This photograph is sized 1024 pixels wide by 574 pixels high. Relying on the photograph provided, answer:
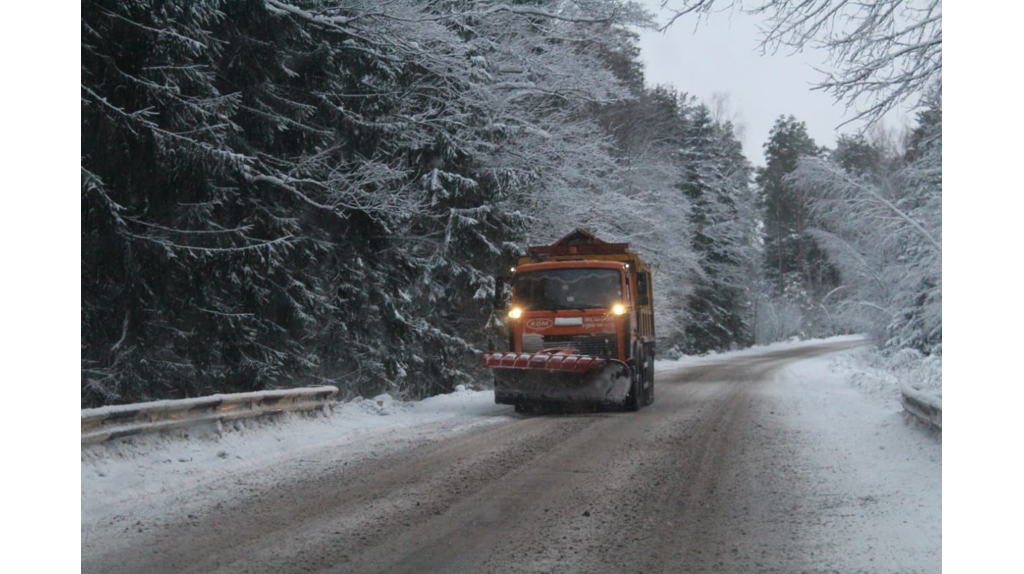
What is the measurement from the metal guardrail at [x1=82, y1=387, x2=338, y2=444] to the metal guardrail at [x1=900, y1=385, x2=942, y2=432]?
7.75m

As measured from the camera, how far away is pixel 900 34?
694 cm

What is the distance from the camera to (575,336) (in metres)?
14.1

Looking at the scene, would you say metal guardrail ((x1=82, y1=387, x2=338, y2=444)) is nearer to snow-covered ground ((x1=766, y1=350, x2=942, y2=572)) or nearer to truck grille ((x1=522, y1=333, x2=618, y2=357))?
truck grille ((x1=522, y1=333, x2=618, y2=357))

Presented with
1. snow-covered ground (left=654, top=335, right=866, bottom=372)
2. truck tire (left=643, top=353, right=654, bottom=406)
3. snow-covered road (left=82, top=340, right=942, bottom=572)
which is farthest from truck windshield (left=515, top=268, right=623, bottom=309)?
snow-covered ground (left=654, top=335, right=866, bottom=372)

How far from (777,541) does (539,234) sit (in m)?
17.6

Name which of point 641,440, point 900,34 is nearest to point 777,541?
point 900,34

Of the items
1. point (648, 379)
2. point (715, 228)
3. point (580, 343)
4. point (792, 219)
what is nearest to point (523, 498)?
point (580, 343)

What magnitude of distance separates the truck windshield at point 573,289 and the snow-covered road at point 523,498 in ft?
8.83

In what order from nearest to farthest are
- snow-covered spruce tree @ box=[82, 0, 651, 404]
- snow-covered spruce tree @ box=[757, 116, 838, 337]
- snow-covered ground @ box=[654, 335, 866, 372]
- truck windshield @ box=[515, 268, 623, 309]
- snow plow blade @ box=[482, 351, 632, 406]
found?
1. snow-covered spruce tree @ box=[82, 0, 651, 404]
2. snow plow blade @ box=[482, 351, 632, 406]
3. truck windshield @ box=[515, 268, 623, 309]
4. snow-covered spruce tree @ box=[757, 116, 838, 337]
5. snow-covered ground @ box=[654, 335, 866, 372]

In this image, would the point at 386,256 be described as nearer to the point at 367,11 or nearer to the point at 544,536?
the point at 367,11

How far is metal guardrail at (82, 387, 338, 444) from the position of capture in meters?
8.01

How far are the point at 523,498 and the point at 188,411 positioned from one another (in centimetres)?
442

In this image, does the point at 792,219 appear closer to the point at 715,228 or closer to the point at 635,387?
the point at 635,387

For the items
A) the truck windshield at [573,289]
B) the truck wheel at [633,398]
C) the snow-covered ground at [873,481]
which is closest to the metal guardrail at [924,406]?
the snow-covered ground at [873,481]
